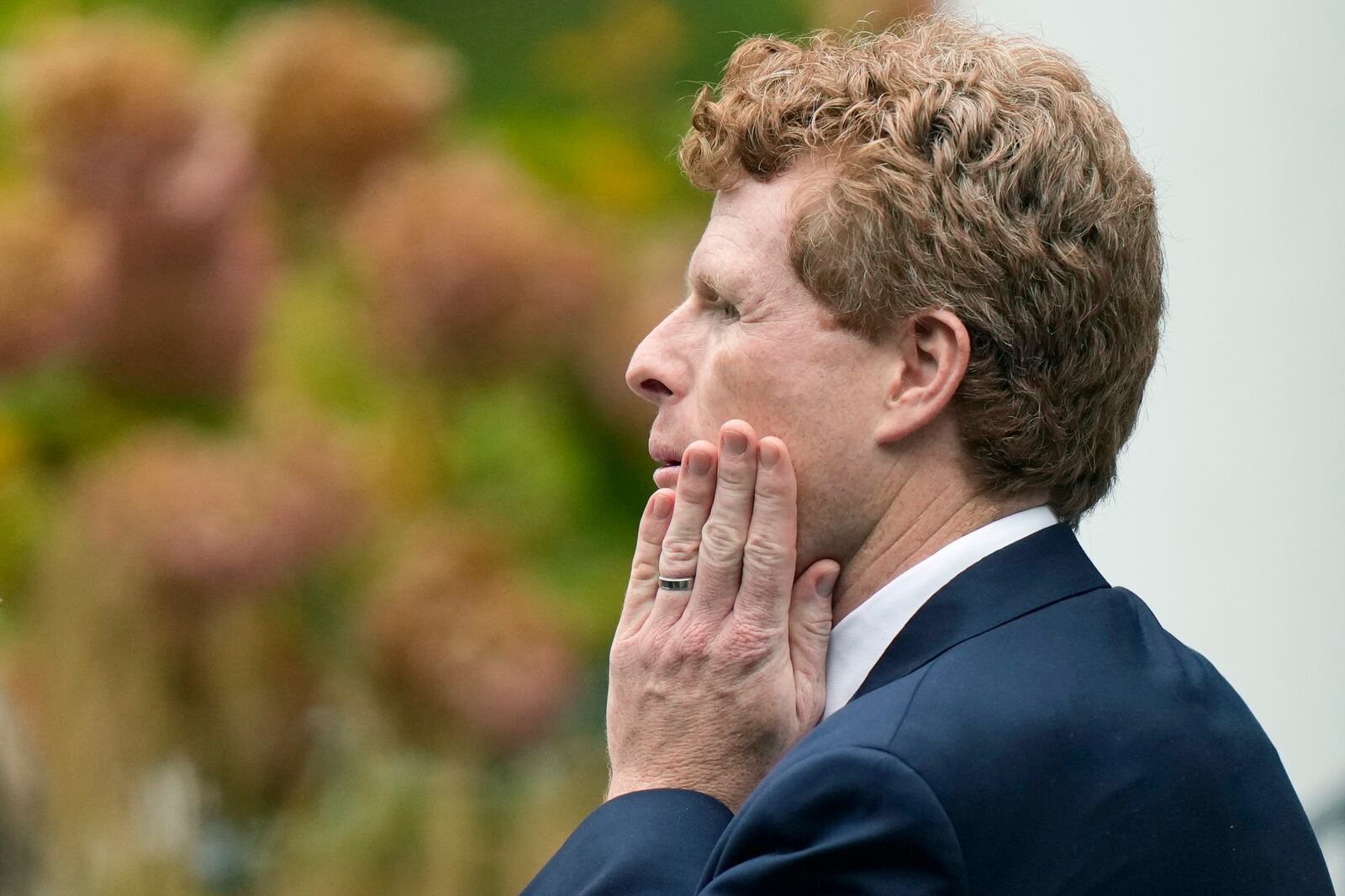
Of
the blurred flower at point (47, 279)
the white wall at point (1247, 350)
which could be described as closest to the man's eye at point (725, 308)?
the blurred flower at point (47, 279)

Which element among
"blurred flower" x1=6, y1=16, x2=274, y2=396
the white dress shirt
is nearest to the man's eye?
the white dress shirt

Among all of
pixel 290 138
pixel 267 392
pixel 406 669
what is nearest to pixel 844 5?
pixel 290 138

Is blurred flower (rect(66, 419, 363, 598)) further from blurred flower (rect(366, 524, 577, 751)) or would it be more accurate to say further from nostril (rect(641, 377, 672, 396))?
nostril (rect(641, 377, 672, 396))

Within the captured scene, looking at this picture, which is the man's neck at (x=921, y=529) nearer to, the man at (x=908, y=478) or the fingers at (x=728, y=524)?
the man at (x=908, y=478)

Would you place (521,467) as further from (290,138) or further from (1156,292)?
(1156,292)

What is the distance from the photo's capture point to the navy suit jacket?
1.09 metres

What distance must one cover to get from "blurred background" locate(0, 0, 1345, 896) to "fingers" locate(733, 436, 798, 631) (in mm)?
1252

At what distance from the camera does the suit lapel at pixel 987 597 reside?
129 centimetres

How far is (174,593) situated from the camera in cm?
240

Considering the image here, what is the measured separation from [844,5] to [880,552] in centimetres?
176

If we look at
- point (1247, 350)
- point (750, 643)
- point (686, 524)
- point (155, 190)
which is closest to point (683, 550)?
point (686, 524)

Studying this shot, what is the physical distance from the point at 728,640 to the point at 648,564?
0.17 metres

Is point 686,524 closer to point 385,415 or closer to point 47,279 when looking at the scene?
point 385,415

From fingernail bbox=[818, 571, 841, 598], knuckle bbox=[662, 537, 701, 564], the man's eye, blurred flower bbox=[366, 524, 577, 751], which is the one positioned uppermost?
the man's eye
